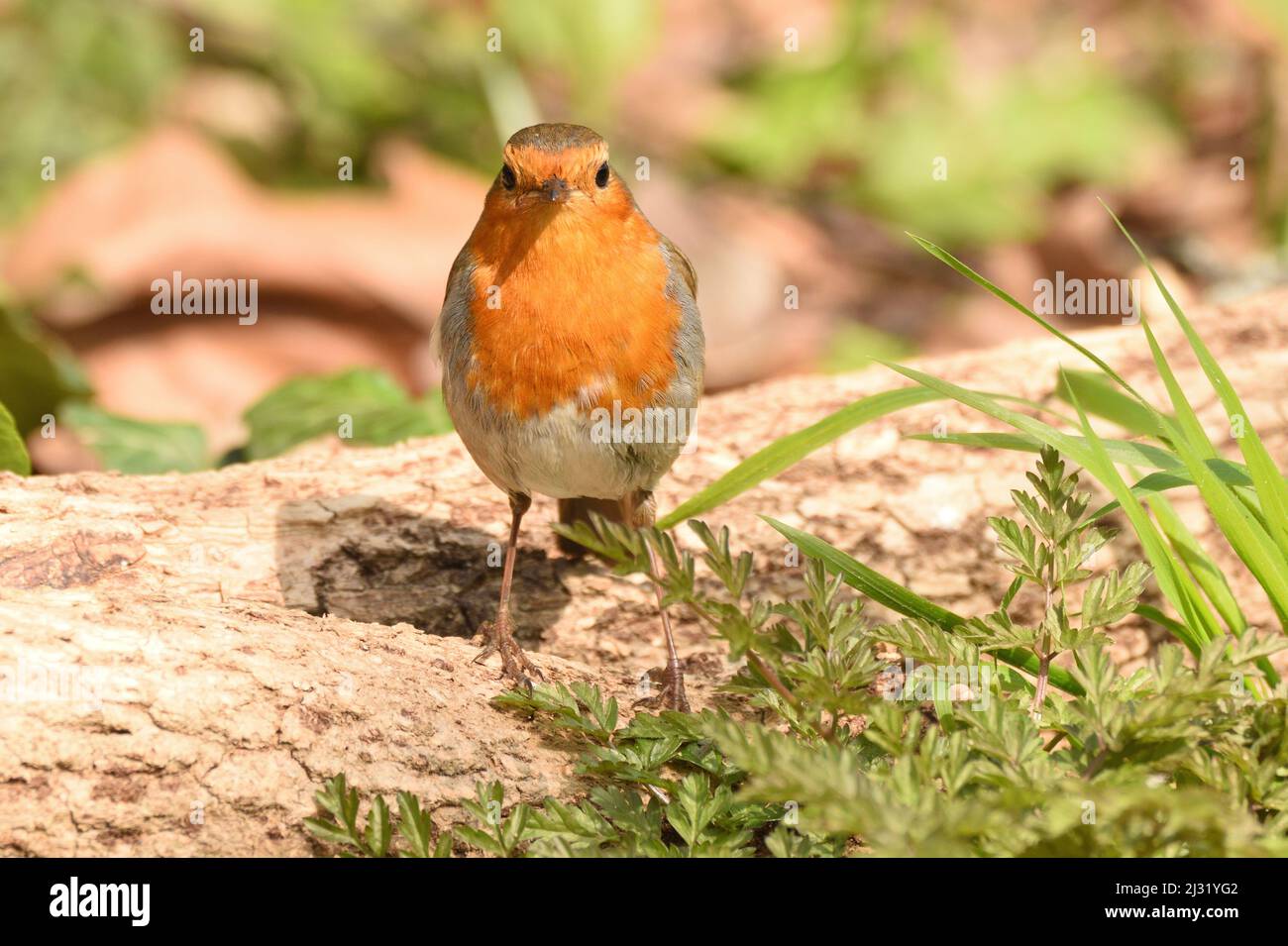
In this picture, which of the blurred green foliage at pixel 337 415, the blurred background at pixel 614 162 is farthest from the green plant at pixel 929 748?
the blurred background at pixel 614 162

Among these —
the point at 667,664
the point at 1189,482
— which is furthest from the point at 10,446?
the point at 1189,482

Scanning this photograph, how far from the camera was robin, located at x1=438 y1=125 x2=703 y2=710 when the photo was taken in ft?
10.0

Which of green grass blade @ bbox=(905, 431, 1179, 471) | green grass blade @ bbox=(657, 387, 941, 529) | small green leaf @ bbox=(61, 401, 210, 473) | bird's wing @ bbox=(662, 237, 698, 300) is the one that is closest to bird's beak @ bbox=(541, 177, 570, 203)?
bird's wing @ bbox=(662, 237, 698, 300)

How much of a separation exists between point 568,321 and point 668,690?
0.88 m

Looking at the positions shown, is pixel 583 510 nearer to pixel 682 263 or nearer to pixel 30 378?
pixel 682 263

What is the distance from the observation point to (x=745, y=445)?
4055 mm

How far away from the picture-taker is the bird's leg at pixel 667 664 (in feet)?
10.2

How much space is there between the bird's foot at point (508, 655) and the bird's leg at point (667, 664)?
0.83 ft

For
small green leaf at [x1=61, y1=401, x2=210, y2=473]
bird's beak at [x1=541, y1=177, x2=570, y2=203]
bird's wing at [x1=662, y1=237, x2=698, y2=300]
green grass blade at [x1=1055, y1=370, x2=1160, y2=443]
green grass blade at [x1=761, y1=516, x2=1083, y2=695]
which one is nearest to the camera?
green grass blade at [x1=761, y1=516, x2=1083, y2=695]

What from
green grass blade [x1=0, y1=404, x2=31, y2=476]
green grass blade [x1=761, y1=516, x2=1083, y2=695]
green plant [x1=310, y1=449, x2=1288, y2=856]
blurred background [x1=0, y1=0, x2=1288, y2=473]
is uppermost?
blurred background [x1=0, y1=0, x2=1288, y2=473]

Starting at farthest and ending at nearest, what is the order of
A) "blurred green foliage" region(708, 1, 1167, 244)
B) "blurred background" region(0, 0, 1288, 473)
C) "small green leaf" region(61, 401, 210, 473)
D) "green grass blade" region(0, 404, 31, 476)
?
1. "blurred green foliage" region(708, 1, 1167, 244)
2. "blurred background" region(0, 0, 1288, 473)
3. "small green leaf" region(61, 401, 210, 473)
4. "green grass blade" region(0, 404, 31, 476)

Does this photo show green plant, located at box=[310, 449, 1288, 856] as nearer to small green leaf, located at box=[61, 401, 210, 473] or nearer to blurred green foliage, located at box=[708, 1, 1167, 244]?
small green leaf, located at box=[61, 401, 210, 473]
